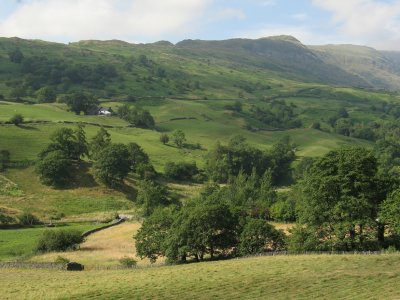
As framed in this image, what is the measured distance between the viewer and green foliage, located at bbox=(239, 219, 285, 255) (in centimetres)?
6594

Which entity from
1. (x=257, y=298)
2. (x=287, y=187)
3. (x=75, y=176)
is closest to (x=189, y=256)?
(x=257, y=298)

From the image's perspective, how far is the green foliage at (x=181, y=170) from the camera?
143 m

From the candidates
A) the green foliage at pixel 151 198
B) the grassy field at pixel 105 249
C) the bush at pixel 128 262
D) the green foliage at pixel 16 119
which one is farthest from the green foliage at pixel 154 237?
the green foliage at pixel 16 119

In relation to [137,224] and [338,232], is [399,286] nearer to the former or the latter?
[338,232]

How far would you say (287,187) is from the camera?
517 ft

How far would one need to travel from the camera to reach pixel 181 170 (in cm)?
14525

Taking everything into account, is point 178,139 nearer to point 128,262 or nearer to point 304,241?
point 128,262

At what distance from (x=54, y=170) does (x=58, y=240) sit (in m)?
44.1

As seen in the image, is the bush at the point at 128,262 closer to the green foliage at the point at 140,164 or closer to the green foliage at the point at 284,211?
the green foliage at the point at 284,211

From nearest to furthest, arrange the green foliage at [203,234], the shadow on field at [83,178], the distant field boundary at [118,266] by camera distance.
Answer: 1. the distant field boundary at [118,266]
2. the green foliage at [203,234]
3. the shadow on field at [83,178]

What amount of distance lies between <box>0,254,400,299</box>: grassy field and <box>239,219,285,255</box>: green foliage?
5.91 m

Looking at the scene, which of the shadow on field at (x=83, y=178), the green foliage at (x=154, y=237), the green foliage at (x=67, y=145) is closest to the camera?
the green foliage at (x=154, y=237)

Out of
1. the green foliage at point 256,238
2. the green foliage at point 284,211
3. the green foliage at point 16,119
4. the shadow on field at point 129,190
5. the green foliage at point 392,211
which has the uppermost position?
the green foliage at point 16,119

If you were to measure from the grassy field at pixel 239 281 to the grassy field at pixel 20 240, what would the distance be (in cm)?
2106
